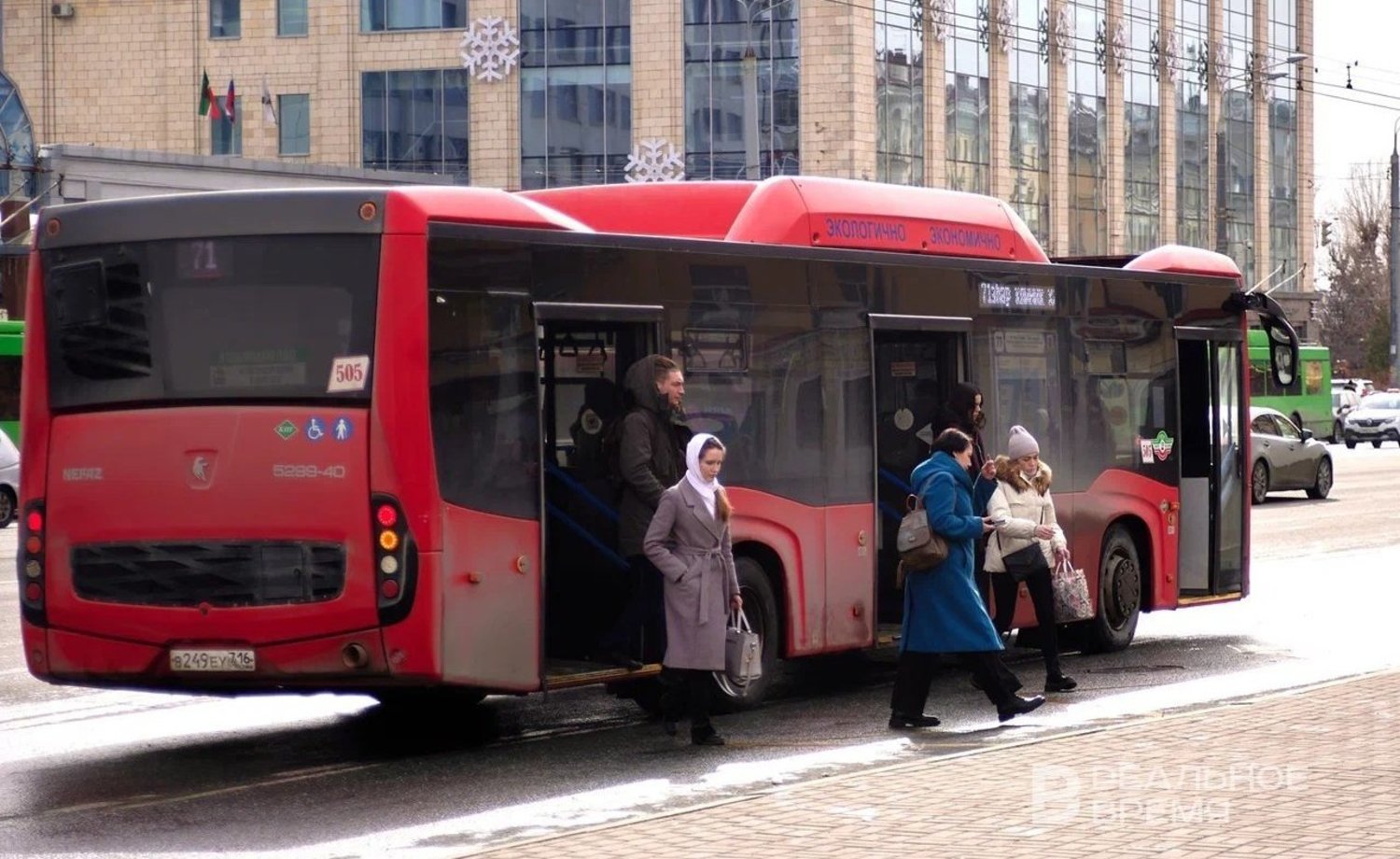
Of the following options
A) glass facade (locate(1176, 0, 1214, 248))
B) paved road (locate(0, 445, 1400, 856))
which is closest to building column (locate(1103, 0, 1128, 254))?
glass facade (locate(1176, 0, 1214, 248))

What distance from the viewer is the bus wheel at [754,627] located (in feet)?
40.5

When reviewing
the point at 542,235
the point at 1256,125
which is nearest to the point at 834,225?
the point at 542,235

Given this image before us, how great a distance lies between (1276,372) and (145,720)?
29.9 feet

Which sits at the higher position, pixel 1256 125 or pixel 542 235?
pixel 1256 125

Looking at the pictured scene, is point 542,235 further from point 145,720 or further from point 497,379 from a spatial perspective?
point 145,720

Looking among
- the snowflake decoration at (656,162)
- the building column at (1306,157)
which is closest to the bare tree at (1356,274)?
the building column at (1306,157)

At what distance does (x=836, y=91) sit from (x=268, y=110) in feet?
51.0

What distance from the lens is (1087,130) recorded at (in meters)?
68.9

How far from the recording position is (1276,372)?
56.7ft

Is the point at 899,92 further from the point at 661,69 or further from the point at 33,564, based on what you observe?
the point at 33,564

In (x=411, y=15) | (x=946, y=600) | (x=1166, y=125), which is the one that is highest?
(x=411, y=15)

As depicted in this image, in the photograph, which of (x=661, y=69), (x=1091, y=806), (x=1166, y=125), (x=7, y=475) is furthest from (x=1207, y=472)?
(x=1166, y=125)

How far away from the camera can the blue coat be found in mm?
11445

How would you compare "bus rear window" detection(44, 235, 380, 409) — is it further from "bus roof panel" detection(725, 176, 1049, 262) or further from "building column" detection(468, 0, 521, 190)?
"building column" detection(468, 0, 521, 190)
